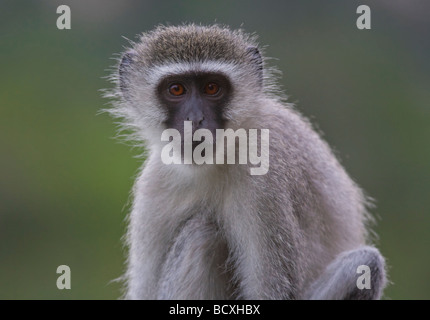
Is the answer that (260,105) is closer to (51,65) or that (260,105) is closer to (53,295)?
(53,295)

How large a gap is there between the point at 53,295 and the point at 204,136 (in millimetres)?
4892

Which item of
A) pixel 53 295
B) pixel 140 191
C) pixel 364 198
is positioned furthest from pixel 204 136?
pixel 53 295

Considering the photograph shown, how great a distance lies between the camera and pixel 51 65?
424 inches

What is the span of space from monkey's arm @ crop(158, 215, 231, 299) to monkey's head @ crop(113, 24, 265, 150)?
0.70 metres

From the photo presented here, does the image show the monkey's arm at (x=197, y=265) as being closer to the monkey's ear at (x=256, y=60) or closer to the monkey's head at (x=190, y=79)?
the monkey's head at (x=190, y=79)

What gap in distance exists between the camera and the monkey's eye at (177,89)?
5195mm

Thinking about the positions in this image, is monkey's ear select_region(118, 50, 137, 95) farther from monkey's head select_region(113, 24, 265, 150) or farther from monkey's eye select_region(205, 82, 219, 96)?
monkey's eye select_region(205, 82, 219, 96)

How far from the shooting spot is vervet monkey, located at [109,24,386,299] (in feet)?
16.9
